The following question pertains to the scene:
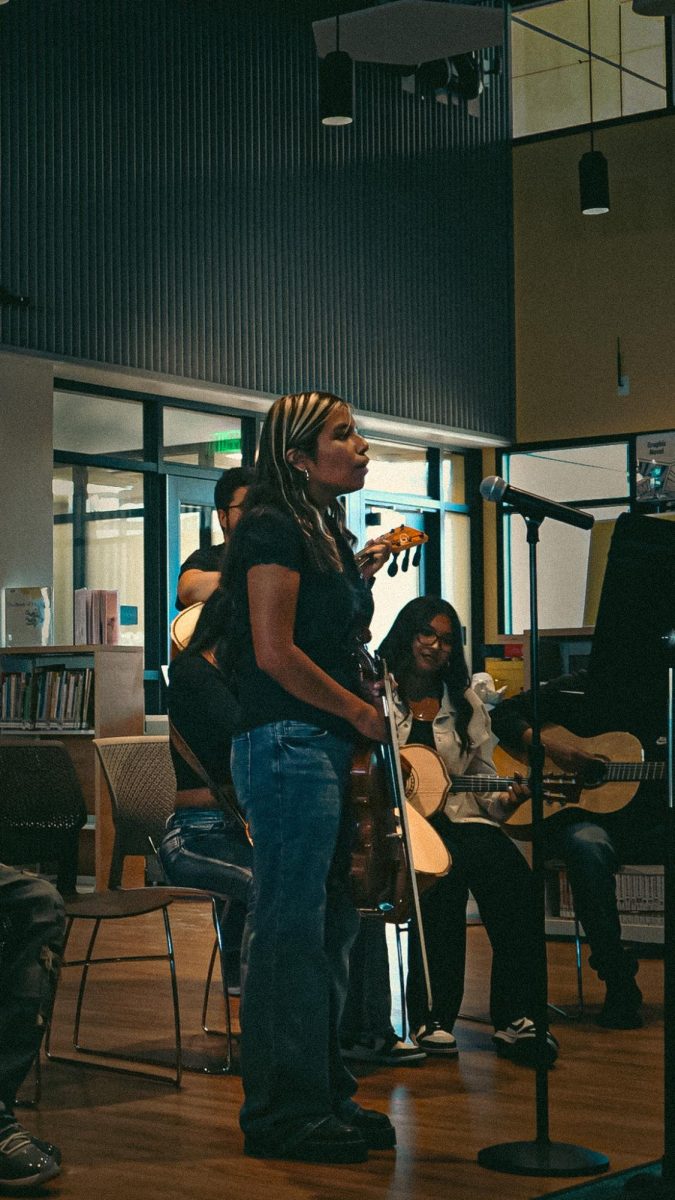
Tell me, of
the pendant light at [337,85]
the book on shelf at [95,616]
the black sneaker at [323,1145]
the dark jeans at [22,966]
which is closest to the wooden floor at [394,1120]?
the black sneaker at [323,1145]

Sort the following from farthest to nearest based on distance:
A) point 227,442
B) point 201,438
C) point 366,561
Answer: point 227,442 < point 201,438 < point 366,561

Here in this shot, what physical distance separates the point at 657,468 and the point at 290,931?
29.6 ft

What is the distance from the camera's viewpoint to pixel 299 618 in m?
3.04

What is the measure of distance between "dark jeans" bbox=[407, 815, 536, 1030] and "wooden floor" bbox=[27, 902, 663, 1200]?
157 millimetres

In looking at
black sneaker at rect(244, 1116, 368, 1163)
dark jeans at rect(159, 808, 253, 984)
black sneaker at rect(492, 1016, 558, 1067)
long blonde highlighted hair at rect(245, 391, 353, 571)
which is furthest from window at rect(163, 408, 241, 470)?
black sneaker at rect(244, 1116, 368, 1163)

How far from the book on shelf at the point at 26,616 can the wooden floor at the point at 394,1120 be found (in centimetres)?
402

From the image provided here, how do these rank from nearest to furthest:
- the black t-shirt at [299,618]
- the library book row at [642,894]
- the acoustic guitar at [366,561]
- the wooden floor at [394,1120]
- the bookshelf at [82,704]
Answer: the wooden floor at [394,1120], the black t-shirt at [299,618], the acoustic guitar at [366,561], the library book row at [642,894], the bookshelf at [82,704]

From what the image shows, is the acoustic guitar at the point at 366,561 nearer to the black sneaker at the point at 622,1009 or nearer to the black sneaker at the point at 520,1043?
the black sneaker at the point at 520,1043

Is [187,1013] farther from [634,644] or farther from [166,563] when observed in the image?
[166,563]

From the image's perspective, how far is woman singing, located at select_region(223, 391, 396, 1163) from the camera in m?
2.96

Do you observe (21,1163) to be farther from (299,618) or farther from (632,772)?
(632,772)

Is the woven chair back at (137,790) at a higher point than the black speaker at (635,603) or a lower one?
lower

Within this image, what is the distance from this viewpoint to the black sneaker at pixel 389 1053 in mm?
3961

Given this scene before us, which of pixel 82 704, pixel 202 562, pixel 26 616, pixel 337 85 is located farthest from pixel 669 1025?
pixel 337 85
